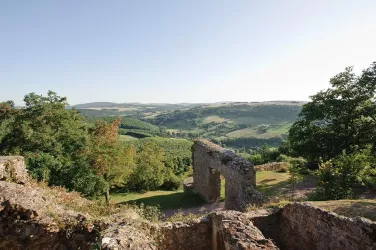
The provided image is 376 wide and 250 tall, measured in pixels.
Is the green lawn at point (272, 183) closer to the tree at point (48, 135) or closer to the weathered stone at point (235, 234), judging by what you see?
the weathered stone at point (235, 234)

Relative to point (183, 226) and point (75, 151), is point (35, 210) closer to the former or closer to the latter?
point (183, 226)

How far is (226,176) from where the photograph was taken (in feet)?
55.3

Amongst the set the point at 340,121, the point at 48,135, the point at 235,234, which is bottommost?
the point at 235,234

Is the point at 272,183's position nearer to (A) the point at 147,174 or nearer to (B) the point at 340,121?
(B) the point at 340,121

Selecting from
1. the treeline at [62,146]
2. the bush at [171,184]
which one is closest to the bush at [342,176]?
the treeline at [62,146]

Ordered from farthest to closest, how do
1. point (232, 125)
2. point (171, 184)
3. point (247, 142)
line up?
point (232, 125) < point (247, 142) < point (171, 184)

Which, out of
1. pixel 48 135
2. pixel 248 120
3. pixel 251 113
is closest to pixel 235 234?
pixel 48 135

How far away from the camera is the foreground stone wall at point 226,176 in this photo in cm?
1469

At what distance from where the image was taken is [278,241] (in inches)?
338

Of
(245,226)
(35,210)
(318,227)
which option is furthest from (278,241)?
(35,210)

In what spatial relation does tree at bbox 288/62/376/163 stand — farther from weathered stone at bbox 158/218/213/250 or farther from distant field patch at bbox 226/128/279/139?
distant field patch at bbox 226/128/279/139

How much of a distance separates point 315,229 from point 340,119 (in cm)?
1386

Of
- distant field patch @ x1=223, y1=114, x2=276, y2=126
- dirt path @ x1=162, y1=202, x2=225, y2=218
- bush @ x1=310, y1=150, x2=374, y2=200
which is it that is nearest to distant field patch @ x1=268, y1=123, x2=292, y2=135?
distant field patch @ x1=223, y1=114, x2=276, y2=126

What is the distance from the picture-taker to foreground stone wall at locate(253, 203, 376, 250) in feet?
20.7
